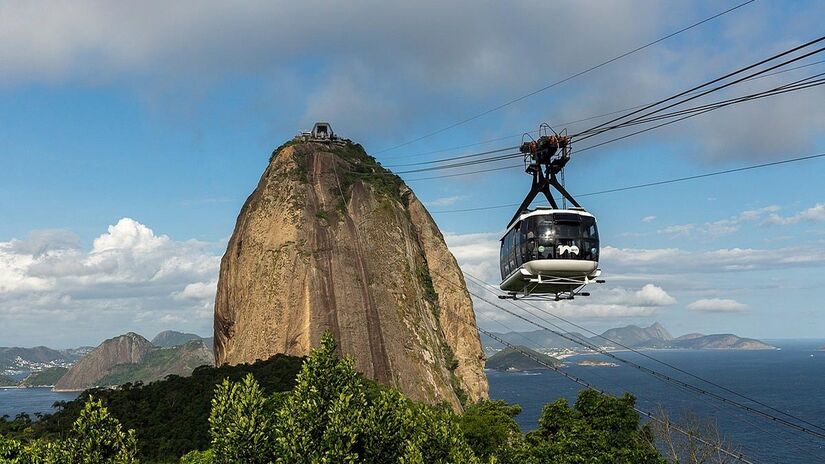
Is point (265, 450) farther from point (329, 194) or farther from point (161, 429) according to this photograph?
point (329, 194)

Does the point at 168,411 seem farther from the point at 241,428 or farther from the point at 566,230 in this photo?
the point at 566,230

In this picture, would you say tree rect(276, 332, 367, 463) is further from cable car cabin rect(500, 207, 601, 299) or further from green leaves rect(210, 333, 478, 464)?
cable car cabin rect(500, 207, 601, 299)

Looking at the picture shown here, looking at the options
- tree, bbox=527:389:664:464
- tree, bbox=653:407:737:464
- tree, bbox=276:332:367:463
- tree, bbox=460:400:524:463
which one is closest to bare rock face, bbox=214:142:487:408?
tree, bbox=460:400:524:463

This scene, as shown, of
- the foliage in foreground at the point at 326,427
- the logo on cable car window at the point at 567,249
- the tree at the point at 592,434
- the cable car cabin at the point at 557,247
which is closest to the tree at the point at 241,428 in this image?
the foliage in foreground at the point at 326,427

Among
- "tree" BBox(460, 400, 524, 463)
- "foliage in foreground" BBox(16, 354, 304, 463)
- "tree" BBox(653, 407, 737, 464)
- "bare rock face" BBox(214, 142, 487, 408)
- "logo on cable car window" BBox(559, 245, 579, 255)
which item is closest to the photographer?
"logo on cable car window" BBox(559, 245, 579, 255)

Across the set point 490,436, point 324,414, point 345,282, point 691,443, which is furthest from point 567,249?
point 345,282

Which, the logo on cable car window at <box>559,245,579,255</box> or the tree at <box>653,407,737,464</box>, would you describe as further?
the tree at <box>653,407,737,464</box>

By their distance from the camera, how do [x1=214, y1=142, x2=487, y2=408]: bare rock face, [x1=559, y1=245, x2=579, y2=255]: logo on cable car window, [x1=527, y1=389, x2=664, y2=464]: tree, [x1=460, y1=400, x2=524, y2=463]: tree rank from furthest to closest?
[x1=214, y1=142, x2=487, y2=408]: bare rock face < [x1=460, y1=400, x2=524, y2=463]: tree < [x1=527, y1=389, x2=664, y2=464]: tree < [x1=559, y1=245, x2=579, y2=255]: logo on cable car window
